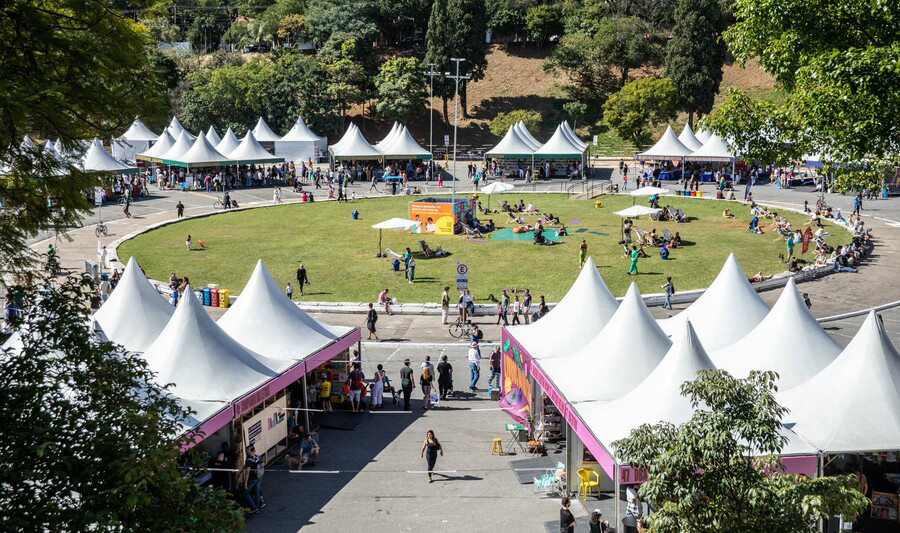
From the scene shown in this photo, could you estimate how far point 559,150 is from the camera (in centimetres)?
6281

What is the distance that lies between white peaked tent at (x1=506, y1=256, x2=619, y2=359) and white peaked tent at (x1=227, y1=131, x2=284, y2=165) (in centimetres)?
4465

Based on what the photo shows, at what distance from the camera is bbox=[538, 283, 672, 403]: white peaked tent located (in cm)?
1612

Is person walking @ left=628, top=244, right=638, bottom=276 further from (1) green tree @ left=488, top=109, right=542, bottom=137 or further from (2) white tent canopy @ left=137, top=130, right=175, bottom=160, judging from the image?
(1) green tree @ left=488, top=109, right=542, bottom=137

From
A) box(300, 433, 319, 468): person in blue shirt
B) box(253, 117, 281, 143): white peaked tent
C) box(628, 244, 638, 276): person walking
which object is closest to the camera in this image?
box(300, 433, 319, 468): person in blue shirt

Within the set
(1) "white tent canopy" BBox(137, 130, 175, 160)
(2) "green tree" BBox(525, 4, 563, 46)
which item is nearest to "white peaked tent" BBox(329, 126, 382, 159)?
(1) "white tent canopy" BBox(137, 130, 175, 160)

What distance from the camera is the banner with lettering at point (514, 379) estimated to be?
18969 mm

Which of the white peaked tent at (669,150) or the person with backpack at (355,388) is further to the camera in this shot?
the white peaked tent at (669,150)

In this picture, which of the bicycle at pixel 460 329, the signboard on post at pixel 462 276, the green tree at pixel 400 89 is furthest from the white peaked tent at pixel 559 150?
the signboard on post at pixel 462 276

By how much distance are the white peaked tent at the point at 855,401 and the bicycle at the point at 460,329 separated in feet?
43.7

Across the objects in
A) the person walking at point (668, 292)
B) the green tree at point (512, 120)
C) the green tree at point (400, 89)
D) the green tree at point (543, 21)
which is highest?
the green tree at point (543, 21)

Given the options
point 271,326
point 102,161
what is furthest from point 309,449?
point 102,161

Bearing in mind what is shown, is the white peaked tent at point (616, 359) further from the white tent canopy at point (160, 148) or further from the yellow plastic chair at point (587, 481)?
the white tent canopy at point (160, 148)

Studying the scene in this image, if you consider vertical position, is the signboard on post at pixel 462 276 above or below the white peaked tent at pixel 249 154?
below

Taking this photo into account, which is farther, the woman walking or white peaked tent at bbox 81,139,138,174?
white peaked tent at bbox 81,139,138,174
